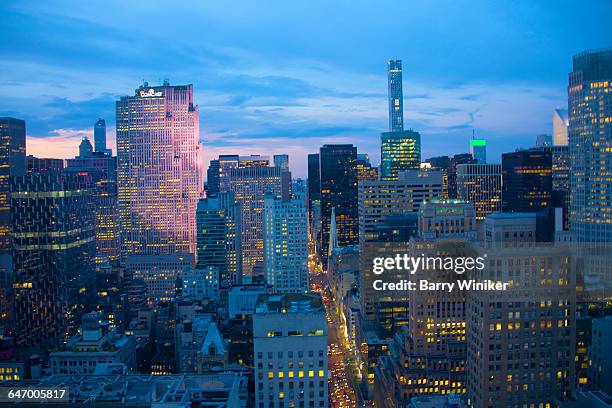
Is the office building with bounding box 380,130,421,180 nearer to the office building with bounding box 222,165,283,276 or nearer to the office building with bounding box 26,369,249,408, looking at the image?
the office building with bounding box 222,165,283,276

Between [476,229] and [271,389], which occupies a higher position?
[476,229]

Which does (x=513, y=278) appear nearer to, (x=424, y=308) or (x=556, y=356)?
(x=556, y=356)

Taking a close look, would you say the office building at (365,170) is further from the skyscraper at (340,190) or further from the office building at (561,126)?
the office building at (561,126)

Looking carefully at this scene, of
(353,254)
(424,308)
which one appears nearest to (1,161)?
(353,254)

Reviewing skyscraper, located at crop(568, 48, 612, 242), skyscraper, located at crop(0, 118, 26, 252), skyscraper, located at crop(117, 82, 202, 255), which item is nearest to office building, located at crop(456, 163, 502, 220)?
skyscraper, located at crop(568, 48, 612, 242)

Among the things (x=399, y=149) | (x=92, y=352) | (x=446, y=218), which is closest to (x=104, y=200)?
(x=399, y=149)

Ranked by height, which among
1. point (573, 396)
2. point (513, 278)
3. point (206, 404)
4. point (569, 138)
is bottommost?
point (573, 396)

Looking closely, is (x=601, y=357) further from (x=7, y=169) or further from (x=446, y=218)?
(x=7, y=169)
